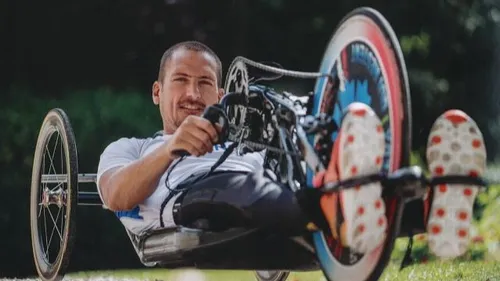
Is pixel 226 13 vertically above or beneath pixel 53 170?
above

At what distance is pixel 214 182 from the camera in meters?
1.86

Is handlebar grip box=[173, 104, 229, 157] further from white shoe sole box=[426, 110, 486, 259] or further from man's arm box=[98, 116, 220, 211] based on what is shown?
white shoe sole box=[426, 110, 486, 259]

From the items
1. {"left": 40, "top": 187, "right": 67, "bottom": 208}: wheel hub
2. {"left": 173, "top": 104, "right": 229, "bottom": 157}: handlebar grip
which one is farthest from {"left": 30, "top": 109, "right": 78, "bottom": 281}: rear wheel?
{"left": 173, "top": 104, "right": 229, "bottom": 157}: handlebar grip

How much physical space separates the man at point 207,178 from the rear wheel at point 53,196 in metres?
0.17

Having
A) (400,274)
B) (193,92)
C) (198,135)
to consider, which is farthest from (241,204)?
(400,274)

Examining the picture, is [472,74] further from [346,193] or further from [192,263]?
[346,193]

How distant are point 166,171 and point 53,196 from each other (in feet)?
1.60

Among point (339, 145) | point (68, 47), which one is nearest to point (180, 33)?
point (68, 47)

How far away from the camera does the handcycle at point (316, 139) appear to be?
154 centimetres

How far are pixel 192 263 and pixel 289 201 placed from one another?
343 millimetres

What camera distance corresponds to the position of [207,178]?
75.0 inches

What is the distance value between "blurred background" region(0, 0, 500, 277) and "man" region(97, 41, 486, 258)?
23 centimetres

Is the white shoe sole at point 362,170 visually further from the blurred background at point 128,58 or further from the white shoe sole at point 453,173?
the blurred background at point 128,58

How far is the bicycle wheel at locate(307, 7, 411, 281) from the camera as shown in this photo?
1536 millimetres
